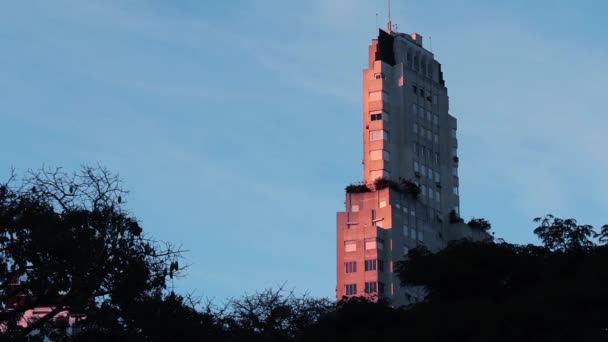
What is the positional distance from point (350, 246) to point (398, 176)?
881cm

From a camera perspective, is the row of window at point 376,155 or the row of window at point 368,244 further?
the row of window at point 376,155

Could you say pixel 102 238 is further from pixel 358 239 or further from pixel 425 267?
pixel 358 239

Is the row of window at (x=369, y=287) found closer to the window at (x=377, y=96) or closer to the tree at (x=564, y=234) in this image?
the window at (x=377, y=96)

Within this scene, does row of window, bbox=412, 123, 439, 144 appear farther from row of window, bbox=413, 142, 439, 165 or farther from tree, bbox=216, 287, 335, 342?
tree, bbox=216, 287, 335, 342

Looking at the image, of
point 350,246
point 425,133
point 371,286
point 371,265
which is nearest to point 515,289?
point 371,286

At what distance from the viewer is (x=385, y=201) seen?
11525 cm

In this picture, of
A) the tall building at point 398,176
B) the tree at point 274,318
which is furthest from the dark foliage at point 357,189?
the tree at point 274,318

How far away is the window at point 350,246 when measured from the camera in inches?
4525

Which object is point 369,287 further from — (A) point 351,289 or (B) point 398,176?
(B) point 398,176

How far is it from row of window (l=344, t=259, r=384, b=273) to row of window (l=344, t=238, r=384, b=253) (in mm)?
1110

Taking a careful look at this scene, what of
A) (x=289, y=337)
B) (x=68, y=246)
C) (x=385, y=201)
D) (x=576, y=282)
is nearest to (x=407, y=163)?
(x=385, y=201)

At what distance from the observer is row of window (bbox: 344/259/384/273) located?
4454 inches

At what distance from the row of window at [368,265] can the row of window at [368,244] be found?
1110mm

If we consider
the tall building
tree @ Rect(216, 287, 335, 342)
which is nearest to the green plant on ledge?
the tall building
